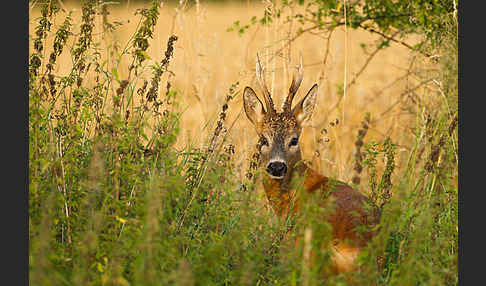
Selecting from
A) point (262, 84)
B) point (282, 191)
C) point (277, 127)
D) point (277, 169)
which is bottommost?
point (282, 191)

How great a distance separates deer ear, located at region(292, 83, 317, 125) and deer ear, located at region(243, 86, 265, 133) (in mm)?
348

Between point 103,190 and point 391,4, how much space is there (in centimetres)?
488

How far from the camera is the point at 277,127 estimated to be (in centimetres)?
601

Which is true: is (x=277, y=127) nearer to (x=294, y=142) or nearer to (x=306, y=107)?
(x=294, y=142)

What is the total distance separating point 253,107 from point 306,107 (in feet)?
1.90

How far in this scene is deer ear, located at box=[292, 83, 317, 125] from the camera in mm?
6309

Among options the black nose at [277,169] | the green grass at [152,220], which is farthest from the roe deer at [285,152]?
the green grass at [152,220]

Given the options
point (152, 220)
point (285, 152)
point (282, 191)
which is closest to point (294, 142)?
point (285, 152)

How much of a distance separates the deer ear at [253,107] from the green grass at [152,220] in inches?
37.1

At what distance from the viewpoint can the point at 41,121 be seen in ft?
14.1

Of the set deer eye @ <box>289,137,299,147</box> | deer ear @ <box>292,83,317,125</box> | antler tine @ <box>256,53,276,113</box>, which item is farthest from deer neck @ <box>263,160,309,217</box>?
antler tine @ <box>256,53,276,113</box>

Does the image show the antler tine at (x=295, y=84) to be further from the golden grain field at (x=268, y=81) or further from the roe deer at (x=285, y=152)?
the golden grain field at (x=268, y=81)

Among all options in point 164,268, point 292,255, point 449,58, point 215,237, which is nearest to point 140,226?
point 164,268

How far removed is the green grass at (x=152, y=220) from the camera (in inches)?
137
